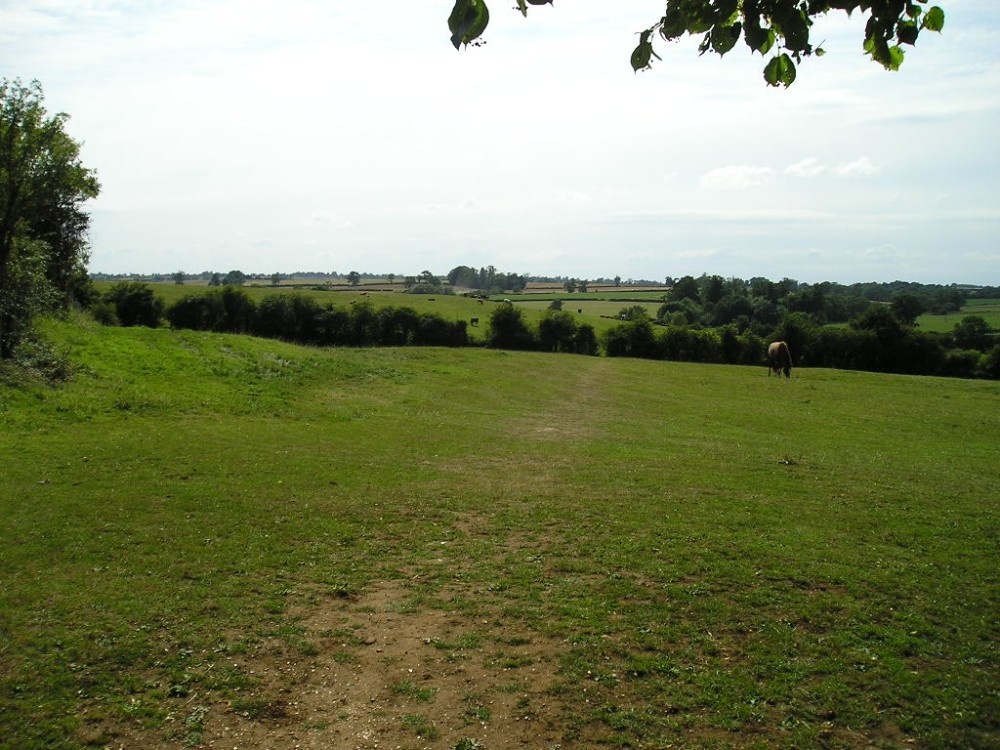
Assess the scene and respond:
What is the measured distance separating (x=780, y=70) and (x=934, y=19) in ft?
3.47

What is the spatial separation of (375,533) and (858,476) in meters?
13.9

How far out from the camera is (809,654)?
7984mm

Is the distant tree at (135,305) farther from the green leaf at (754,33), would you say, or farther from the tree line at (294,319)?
the green leaf at (754,33)

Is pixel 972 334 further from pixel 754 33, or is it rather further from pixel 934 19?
pixel 754 33

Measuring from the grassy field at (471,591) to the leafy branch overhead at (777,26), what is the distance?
6.03m

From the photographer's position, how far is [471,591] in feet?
32.9

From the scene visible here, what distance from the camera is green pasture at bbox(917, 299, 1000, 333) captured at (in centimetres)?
10492

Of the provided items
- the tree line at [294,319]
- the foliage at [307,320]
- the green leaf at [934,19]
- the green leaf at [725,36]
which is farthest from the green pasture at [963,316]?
the green leaf at [725,36]

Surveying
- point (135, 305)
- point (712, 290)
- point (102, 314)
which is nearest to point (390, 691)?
point (102, 314)

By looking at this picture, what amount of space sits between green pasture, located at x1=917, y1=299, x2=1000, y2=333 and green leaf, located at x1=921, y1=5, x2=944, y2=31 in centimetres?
10219

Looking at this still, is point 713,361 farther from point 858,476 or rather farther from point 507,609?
point 507,609

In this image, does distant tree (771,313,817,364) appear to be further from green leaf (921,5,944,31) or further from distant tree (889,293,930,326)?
green leaf (921,5,944,31)

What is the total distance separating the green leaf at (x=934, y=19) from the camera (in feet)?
16.0

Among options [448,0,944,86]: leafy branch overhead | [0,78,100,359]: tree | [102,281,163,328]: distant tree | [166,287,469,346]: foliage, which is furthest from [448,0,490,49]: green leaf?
[102,281,163,328]: distant tree
